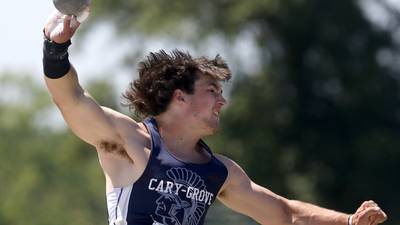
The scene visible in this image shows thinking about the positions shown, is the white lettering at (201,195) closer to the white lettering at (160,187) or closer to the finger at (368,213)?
the white lettering at (160,187)

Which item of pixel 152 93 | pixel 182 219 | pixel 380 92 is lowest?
pixel 182 219

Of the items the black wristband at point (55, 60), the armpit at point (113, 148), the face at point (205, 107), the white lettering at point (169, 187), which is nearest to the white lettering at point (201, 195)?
the white lettering at point (169, 187)

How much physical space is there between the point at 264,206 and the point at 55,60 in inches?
64.5

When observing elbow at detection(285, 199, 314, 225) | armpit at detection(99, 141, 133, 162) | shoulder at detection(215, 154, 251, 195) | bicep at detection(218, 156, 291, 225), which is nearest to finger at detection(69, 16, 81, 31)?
armpit at detection(99, 141, 133, 162)

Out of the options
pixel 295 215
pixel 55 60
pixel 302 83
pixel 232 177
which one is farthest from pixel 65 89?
pixel 302 83

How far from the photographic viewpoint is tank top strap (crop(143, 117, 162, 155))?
7.80m

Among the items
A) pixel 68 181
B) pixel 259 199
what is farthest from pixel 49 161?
pixel 259 199

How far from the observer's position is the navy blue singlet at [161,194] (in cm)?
771

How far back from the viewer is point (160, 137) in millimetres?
7918

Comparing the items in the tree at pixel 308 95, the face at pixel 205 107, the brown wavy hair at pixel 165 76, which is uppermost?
the tree at pixel 308 95

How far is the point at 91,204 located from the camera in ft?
189

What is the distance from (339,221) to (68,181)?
5207 centimetres

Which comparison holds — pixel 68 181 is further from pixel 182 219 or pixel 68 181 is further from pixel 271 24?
pixel 182 219

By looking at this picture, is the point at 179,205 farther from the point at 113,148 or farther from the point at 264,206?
the point at 264,206
